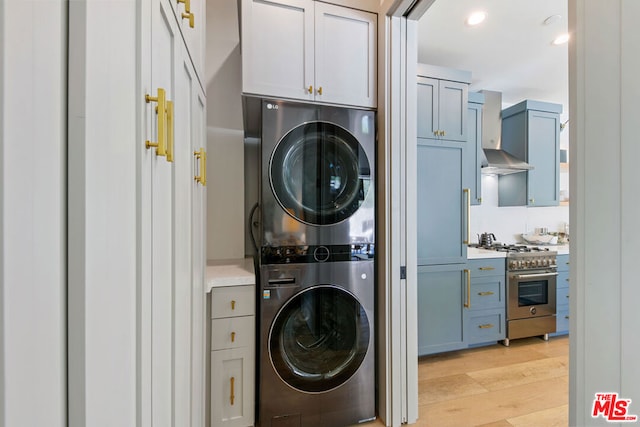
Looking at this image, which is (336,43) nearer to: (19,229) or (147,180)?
(147,180)

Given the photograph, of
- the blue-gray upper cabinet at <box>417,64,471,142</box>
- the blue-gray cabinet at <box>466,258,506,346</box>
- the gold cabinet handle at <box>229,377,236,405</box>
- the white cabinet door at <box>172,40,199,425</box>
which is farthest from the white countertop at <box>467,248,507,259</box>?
the white cabinet door at <box>172,40,199,425</box>

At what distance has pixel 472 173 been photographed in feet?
8.34

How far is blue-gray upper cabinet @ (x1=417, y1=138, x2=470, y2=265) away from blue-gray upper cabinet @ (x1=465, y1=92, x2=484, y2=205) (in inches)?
6.4

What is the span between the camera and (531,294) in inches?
112

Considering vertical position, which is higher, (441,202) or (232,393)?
(441,202)

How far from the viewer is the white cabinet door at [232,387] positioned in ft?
4.87

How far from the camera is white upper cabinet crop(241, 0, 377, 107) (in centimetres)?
151

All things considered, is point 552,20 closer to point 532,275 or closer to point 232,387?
point 532,275

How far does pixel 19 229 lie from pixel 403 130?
1681 millimetres

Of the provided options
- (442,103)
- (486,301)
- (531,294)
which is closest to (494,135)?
(442,103)

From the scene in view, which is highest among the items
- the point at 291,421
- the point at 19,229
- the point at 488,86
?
the point at 488,86

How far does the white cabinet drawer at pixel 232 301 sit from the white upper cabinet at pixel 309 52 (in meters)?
1.07

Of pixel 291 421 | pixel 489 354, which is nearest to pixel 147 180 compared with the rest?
pixel 291 421

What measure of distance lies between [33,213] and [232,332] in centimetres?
141
